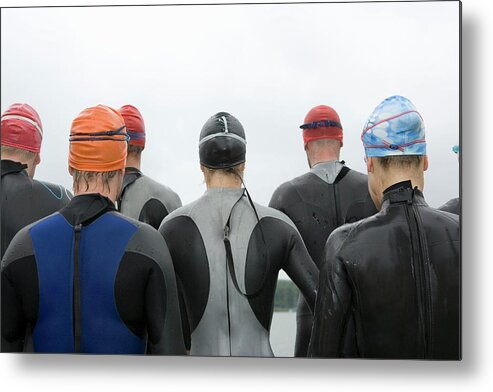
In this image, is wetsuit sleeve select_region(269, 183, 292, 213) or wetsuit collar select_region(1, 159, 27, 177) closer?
wetsuit sleeve select_region(269, 183, 292, 213)

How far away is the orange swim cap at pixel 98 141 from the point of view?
336 cm

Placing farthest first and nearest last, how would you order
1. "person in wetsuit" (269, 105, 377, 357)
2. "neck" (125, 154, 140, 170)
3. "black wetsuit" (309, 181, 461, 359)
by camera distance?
"neck" (125, 154, 140, 170)
"person in wetsuit" (269, 105, 377, 357)
"black wetsuit" (309, 181, 461, 359)

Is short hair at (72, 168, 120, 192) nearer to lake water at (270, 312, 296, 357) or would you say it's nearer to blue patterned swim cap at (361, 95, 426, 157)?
lake water at (270, 312, 296, 357)

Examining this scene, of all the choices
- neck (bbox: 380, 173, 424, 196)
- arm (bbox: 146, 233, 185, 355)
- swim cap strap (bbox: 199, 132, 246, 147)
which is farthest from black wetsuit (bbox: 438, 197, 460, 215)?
arm (bbox: 146, 233, 185, 355)

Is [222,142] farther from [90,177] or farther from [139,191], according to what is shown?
[90,177]

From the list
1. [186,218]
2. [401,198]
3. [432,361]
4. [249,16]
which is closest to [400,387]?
[432,361]

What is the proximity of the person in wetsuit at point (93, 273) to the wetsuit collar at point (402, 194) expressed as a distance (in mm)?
868

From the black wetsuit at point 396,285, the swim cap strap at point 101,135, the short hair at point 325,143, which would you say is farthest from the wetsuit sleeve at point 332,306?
the swim cap strap at point 101,135

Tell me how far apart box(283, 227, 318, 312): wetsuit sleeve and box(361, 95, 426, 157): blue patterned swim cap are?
0.43 metres

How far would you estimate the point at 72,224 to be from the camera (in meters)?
3.35

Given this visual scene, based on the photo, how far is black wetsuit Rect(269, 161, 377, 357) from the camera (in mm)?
3279

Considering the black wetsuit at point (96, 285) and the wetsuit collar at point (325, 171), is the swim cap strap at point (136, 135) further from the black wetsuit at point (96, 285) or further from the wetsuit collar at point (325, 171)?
the wetsuit collar at point (325, 171)

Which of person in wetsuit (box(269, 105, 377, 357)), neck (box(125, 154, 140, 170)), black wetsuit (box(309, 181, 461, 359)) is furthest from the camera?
neck (box(125, 154, 140, 170))

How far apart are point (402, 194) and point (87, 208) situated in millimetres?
1206
